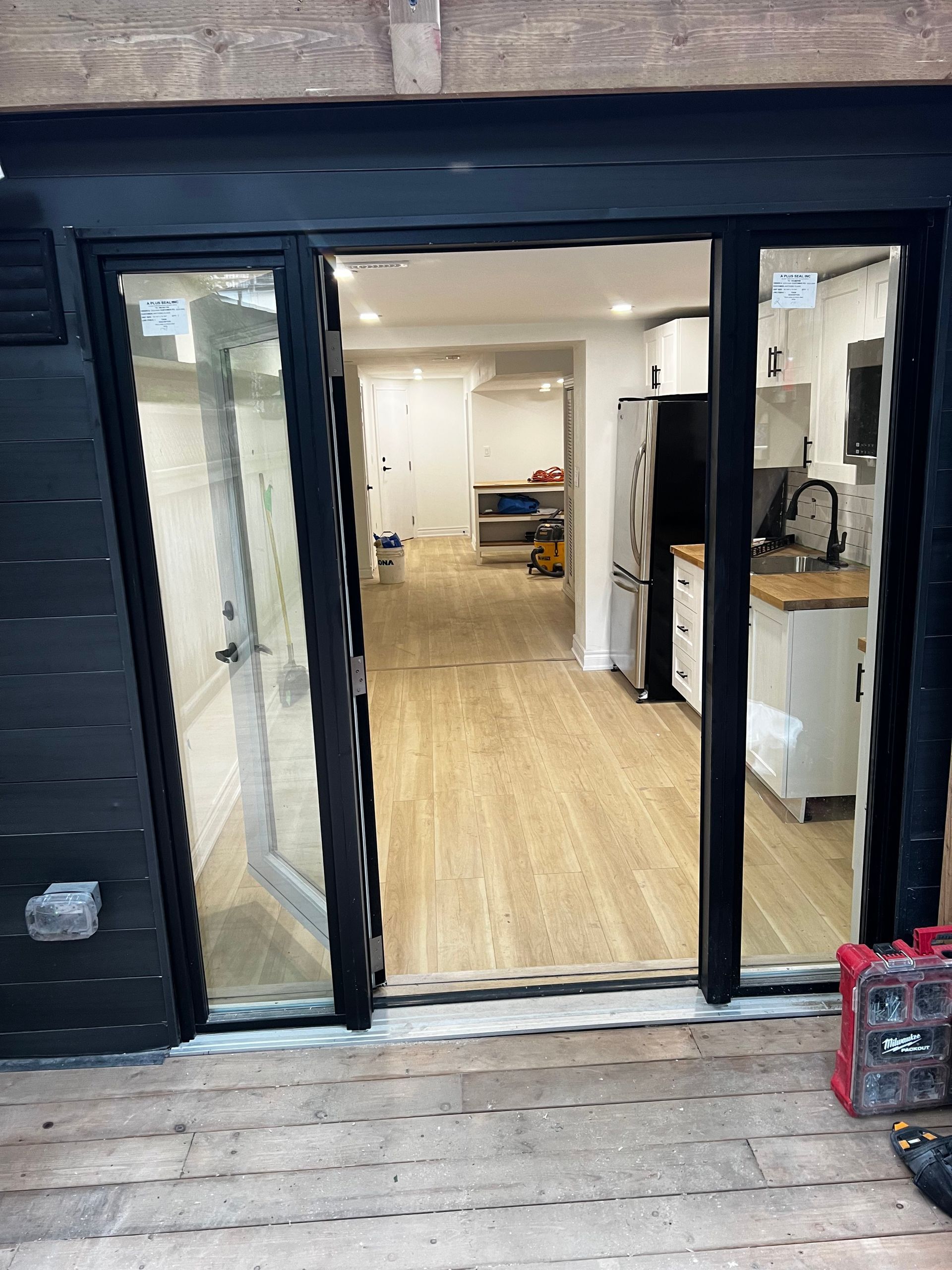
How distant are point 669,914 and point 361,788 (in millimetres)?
1267

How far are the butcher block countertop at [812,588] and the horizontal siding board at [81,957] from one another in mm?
1878

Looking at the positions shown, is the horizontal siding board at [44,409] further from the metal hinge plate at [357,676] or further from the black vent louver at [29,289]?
the metal hinge plate at [357,676]

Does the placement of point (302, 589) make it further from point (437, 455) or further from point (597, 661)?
point (437, 455)

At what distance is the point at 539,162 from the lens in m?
2.03

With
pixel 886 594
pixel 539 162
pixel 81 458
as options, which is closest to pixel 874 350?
pixel 886 594

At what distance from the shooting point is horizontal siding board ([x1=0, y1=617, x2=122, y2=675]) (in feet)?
7.11

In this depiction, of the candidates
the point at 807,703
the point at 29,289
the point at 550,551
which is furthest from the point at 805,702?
the point at 550,551

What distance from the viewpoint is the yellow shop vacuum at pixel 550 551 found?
30.7 feet

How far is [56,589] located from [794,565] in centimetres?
194

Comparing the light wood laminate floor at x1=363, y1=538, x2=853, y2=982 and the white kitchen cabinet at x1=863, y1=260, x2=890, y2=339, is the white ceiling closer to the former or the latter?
the white kitchen cabinet at x1=863, y1=260, x2=890, y2=339

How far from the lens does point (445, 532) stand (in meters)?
12.6

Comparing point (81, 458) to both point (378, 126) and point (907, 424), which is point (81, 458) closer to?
point (378, 126)

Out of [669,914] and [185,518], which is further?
[669,914]

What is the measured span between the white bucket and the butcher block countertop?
23.1 feet
